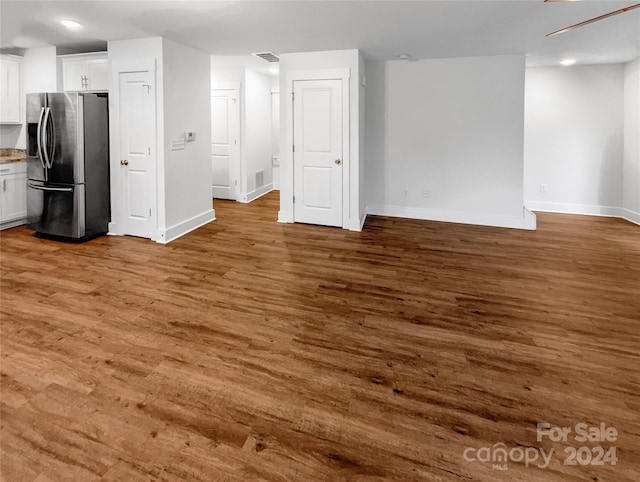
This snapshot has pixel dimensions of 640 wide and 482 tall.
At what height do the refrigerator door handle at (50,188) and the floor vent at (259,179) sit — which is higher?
the floor vent at (259,179)

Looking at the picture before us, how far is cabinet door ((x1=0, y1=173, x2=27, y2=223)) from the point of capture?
5.24 m

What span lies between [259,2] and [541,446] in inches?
150

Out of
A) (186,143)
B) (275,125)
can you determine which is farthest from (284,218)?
(275,125)

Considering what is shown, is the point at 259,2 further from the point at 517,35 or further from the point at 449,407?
the point at 449,407

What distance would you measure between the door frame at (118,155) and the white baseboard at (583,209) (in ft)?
20.8

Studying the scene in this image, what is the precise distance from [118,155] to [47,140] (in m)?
0.81

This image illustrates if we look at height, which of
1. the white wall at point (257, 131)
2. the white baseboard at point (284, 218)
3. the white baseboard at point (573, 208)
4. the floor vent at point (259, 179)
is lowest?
the white baseboard at point (284, 218)

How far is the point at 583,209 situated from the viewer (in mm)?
6758

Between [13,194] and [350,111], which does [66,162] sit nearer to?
[13,194]

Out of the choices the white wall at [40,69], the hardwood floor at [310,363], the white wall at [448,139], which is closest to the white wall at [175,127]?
the hardwood floor at [310,363]

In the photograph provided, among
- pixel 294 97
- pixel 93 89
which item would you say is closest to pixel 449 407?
pixel 294 97

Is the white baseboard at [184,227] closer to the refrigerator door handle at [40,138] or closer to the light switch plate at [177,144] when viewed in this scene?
the light switch plate at [177,144]

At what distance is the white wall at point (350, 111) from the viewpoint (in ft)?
17.4

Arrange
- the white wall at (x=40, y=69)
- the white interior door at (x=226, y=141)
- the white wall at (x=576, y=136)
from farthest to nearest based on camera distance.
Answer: the white interior door at (x=226, y=141) → the white wall at (x=576, y=136) → the white wall at (x=40, y=69)
